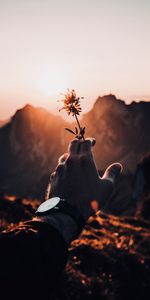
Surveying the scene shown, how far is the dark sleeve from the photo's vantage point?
9.26ft

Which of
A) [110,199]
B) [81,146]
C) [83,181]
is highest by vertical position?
[81,146]

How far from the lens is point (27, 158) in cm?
15725

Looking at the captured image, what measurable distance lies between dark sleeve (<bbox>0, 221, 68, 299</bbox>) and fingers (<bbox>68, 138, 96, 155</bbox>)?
1.14m

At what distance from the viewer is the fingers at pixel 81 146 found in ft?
13.2

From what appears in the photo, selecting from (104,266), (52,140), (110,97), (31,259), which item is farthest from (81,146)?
(52,140)

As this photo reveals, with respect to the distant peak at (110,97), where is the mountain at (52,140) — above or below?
below

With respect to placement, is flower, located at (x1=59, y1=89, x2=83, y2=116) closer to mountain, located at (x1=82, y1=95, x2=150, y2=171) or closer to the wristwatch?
the wristwatch

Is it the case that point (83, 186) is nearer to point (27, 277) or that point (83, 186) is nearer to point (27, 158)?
point (27, 277)

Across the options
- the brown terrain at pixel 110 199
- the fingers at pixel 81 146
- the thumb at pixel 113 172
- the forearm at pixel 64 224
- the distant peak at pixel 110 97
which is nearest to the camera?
the forearm at pixel 64 224

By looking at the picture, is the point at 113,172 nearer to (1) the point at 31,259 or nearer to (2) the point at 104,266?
(1) the point at 31,259

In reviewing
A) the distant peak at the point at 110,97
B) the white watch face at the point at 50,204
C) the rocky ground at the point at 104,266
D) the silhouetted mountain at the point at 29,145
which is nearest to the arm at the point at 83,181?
the white watch face at the point at 50,204

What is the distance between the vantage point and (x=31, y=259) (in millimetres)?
2959

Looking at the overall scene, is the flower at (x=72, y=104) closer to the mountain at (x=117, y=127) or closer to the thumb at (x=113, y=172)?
the thumb at (x=113, y=172)

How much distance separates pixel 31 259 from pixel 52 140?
154 metres
